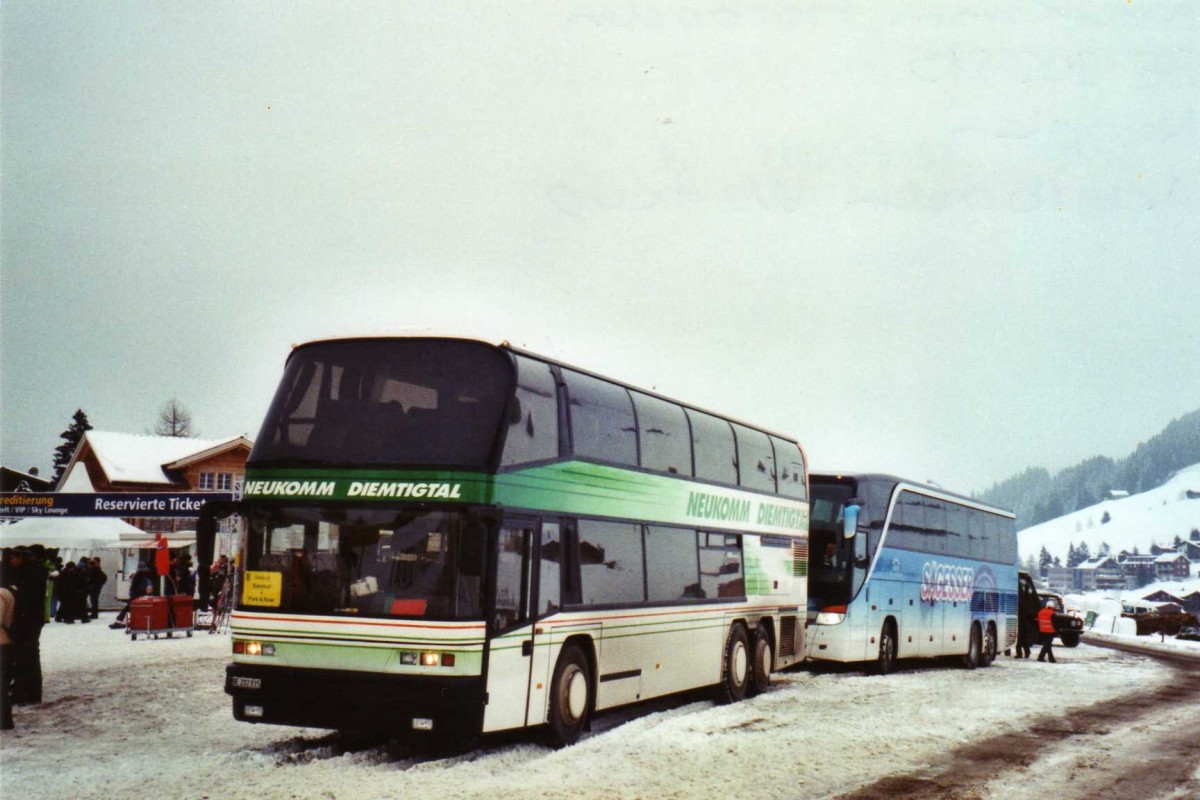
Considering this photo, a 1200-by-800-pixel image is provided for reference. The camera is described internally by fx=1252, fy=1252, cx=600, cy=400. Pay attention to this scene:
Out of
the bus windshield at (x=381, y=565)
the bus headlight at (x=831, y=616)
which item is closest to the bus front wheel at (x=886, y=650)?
the bus headlight at (x=831, y=616)

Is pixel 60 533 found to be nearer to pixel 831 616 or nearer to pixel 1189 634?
pixel 831 616

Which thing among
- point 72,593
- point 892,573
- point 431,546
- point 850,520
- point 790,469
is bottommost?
point 72,593

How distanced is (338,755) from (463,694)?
5.38ft

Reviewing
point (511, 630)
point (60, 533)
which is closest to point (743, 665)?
point (511, 630)

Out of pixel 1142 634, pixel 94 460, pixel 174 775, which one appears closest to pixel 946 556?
pixel 174 775

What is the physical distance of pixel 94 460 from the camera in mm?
65312

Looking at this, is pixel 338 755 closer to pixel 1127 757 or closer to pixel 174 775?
pixel 174 775

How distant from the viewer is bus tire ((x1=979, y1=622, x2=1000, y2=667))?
94.4 ft

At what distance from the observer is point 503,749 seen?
40.8 feet

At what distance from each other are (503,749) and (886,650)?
1291cm

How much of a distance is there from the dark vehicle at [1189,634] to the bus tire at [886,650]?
141 ft

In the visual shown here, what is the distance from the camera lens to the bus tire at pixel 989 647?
28759 millimetres

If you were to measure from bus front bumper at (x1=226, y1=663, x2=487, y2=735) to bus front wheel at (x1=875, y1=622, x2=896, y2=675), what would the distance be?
547 inches

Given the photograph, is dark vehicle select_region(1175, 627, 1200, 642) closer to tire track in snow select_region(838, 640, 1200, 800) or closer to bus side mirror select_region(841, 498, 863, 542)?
bus side mirror select_region(841, 498, 863, 542)
